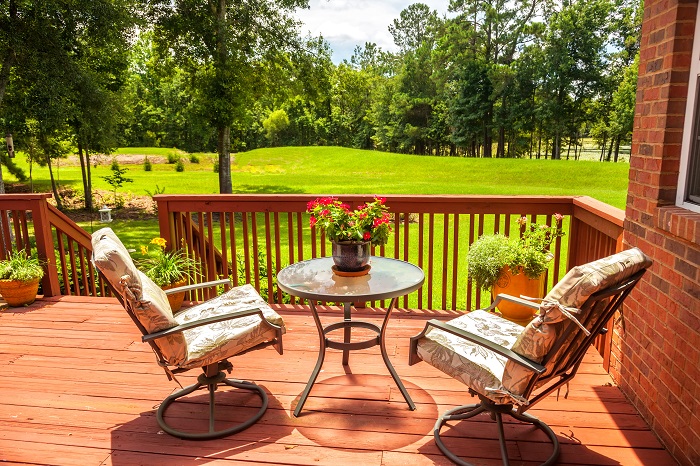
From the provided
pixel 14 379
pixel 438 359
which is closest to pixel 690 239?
pixel 438 359

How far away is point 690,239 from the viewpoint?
196 cm

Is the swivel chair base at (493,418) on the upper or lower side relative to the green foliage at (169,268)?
lower

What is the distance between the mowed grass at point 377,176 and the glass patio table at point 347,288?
11.5m

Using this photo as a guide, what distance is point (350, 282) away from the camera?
108 inches

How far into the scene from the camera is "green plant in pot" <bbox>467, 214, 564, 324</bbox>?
351 centimetres

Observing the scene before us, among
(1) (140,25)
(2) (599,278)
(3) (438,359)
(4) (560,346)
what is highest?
(1) (140,25)

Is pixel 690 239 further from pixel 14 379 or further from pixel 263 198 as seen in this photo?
pixel 14 379

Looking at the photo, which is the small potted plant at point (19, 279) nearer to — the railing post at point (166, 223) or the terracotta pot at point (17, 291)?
the terracotta pot at point (17, 291)

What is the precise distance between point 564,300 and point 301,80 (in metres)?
11.4

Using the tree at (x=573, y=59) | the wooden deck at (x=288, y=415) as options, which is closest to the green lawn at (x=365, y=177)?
→ the wooden deck at (x=288, y=415)

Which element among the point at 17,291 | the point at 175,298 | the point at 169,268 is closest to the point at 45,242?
the point at 17,291

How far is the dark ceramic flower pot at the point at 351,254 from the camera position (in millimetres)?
2775

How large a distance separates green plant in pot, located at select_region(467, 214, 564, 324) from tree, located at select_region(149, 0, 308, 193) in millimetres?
9292

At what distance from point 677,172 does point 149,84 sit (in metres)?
34.3
